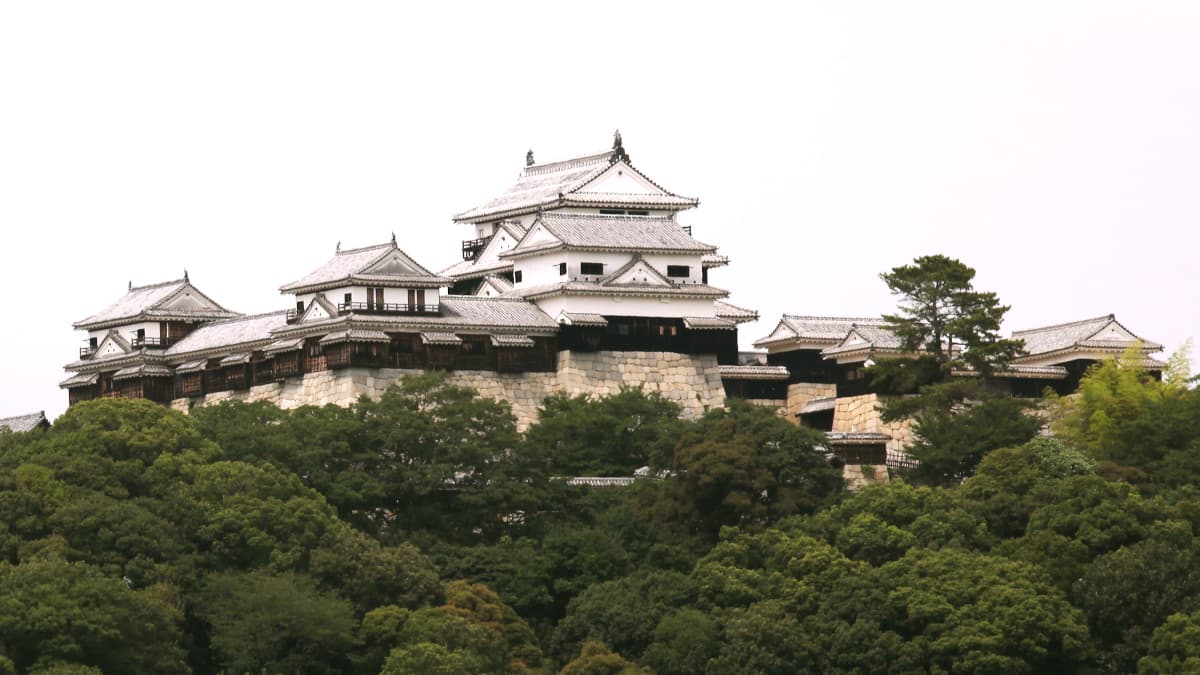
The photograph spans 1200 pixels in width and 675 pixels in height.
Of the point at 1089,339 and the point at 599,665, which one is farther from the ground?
the point at 1089,339

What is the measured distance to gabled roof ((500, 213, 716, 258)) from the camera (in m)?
57.8

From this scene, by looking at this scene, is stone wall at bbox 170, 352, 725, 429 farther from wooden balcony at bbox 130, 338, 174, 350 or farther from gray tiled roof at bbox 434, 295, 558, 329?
wooden balcony at bbox 130, 338, 174, 350

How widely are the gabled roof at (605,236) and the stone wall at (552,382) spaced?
208 cm

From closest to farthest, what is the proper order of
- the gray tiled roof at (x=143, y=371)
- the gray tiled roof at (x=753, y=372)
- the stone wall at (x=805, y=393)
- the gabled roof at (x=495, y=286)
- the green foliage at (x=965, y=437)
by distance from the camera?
the green foliage at (x=965, y=437) < the gray tiled roof at (x=753, y=372) < the stone wall at (x=805, y=393) < the gray tiled roof at (x=143, y=371) < the gabled roof at (x=495, y=286)

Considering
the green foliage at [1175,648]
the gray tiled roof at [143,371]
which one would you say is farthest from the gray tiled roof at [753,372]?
the green foliage at [1175,648]

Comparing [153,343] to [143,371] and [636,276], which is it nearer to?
[143,371]

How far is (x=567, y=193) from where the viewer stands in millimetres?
60750

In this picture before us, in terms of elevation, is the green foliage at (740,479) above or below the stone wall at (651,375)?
below

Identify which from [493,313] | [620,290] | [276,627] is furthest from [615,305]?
[276,627]

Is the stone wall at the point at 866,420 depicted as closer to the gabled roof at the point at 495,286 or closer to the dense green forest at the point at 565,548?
the dense green forest at the point at 565,548

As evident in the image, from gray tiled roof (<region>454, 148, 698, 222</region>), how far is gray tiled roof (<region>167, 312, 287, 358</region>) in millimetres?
5979

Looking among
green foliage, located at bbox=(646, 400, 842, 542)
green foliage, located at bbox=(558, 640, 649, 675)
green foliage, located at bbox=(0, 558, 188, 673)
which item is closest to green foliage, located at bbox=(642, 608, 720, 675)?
green foliage, located at bbox=(558, 640, 649, 675)

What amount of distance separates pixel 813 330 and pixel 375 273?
9.08 meters

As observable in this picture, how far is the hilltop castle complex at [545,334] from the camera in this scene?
5566 cm
